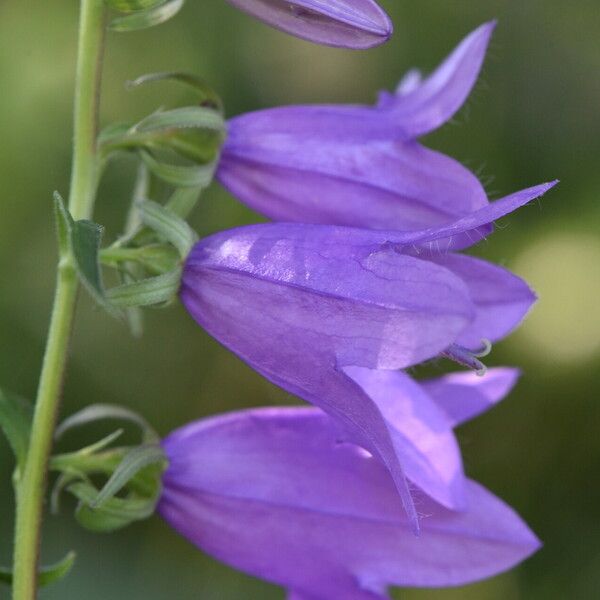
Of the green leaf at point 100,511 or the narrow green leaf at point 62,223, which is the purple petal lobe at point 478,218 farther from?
the green leaf at point 100,511

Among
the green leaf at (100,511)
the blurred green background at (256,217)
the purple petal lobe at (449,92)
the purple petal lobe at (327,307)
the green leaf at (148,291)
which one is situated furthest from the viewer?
the blurred green background at (256,217)

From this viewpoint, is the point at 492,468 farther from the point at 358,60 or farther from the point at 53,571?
the point at 53,571

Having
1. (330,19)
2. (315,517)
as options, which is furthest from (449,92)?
(315,517)

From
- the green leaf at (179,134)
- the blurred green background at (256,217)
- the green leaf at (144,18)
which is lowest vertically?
the blurred green background at (256,217)

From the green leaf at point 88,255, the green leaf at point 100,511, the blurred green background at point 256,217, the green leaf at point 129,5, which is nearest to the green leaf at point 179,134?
the green leaf at point 129,5

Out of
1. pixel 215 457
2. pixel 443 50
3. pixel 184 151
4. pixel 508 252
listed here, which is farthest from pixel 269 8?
pixel 443 50
